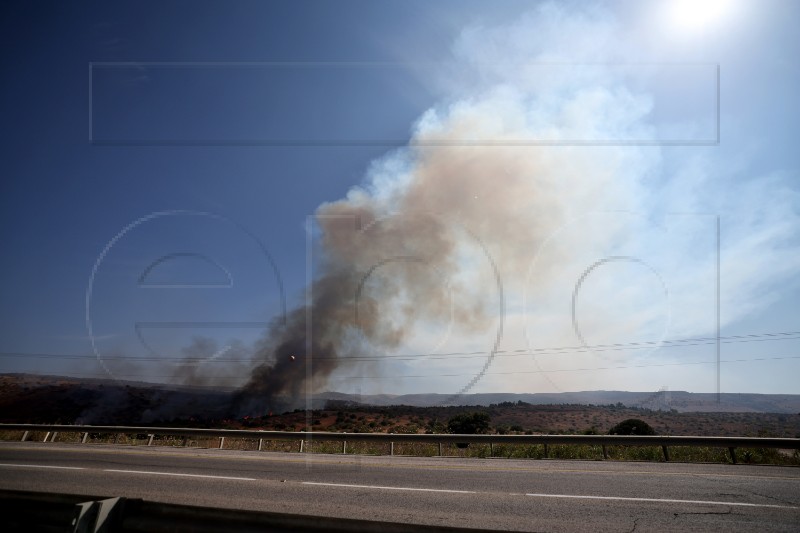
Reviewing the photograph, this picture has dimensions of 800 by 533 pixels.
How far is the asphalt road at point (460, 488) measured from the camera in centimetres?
716

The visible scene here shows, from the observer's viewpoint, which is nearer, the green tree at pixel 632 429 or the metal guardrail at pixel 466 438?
the metal guardrail at pixel 466 438

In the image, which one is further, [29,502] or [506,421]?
[506,421]

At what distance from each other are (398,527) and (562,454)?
15.2 meters

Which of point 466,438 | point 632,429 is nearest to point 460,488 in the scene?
point 466,438

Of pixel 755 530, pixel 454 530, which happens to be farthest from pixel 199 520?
pixel 755 530

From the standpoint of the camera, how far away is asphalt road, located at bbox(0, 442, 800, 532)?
7.16 m

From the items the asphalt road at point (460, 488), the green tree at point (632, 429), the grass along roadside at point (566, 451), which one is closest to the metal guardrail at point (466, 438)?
the grass along roadside at point (566, 451)

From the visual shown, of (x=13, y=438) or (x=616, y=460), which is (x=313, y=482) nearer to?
(x=616, y=460)

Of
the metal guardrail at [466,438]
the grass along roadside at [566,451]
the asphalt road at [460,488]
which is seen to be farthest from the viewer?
the grass along roadside at [566,451]

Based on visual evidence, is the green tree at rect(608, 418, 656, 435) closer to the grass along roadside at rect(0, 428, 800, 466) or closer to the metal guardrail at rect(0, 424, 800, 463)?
the grass along roadside at rect(0, 428, 800, 466)

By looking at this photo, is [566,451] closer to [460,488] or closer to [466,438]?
[466,438]

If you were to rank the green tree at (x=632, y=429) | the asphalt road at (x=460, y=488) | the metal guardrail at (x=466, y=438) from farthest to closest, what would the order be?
the green tree at (x=632, y=429) → the metal guardrail at (x=466, y=438) → the asphalt road at (x=460, y=488)

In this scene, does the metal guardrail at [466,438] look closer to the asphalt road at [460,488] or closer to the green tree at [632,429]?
the asphalt road at [460,488]

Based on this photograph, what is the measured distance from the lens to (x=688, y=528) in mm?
6562
